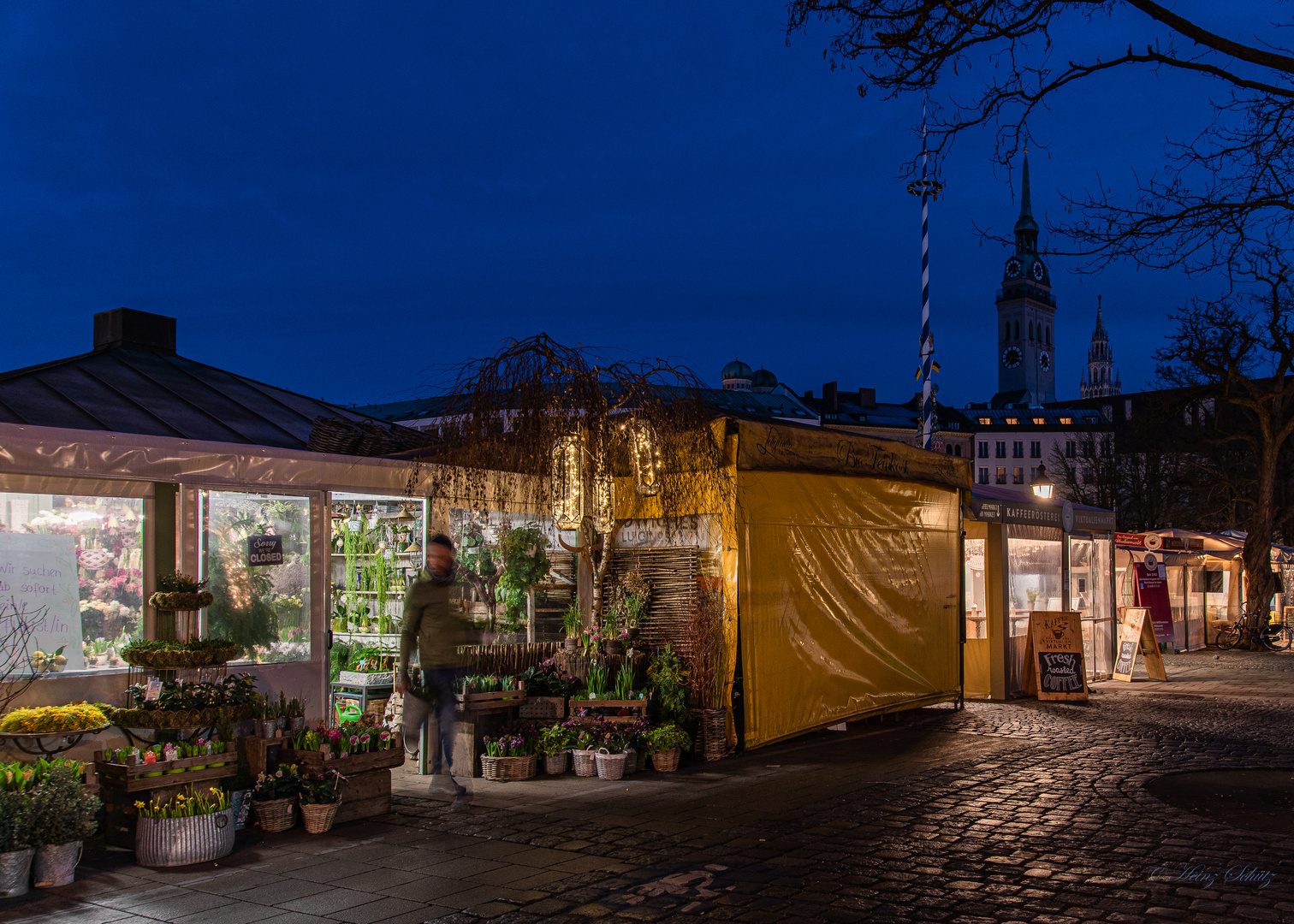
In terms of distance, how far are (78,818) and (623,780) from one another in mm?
4191

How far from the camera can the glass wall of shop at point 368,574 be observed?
1030 centimetres

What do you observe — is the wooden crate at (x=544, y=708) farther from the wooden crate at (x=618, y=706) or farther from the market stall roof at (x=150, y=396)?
the market stall roof at (x=150, y=396)

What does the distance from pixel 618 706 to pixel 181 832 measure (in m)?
3.98

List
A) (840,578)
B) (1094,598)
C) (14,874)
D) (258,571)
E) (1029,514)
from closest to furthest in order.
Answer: (14,874), (258,571), (840,578), (1029,514), (1094,598)

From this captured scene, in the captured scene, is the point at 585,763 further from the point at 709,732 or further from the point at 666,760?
the point at 709,732

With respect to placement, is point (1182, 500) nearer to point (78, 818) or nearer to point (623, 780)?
point (623, 780)

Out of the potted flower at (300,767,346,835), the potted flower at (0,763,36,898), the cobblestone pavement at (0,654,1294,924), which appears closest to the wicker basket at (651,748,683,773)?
the cobblestone pavement at (0,654,1294,924)

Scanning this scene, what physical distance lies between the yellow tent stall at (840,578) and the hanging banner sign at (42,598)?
537 cm

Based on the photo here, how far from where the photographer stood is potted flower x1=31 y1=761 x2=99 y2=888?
225 inches

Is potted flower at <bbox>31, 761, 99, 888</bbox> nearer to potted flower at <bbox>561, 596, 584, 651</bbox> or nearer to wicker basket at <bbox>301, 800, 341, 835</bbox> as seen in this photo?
wicker basket at <bbox>301, 800, 341, 835</bbox>

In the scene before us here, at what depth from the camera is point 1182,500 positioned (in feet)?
163

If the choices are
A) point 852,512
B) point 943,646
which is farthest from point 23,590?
point 943,646

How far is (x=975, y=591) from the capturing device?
1449 centimetres

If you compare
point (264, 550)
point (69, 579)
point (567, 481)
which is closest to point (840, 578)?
point (567, 481)
